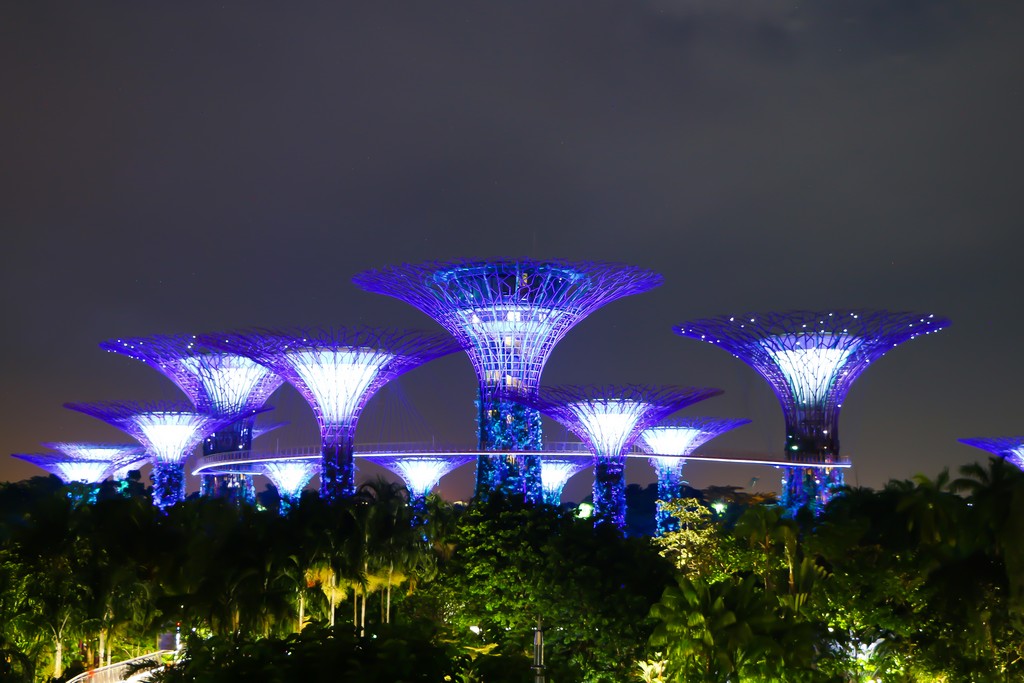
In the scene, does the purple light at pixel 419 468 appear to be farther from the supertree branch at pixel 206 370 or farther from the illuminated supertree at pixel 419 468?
the supertree branch at pixel 206 370

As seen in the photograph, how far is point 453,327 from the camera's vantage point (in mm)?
59000

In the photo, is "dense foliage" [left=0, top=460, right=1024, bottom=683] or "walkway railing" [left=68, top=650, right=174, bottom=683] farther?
"walkway railing" [left=68, top=650, right=174, bottom=683]

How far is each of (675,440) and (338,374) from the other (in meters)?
29.1

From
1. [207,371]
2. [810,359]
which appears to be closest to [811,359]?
[810,359]

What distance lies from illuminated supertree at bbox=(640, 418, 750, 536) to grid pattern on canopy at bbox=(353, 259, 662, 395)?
2371 centimetres

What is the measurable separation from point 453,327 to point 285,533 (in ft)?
66.6

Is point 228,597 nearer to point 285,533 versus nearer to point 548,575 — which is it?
point 285,533

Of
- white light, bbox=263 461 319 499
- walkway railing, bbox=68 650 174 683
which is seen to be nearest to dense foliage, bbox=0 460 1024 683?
walkway railing, bbox=68 650 174 683

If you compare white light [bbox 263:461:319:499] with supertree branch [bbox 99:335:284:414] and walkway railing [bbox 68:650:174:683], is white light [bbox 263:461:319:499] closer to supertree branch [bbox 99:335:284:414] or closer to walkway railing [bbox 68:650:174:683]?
supertree branch [bbox 99:335:284:414]

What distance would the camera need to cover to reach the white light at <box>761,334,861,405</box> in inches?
2251

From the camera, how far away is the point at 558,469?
82.2 metres

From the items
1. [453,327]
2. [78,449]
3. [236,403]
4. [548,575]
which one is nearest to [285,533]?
[548,575]

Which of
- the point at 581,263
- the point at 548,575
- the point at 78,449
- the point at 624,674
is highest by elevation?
the point at 581,263

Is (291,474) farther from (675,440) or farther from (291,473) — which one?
(675,440)
